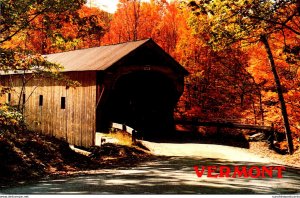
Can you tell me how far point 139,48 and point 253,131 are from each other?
10004mm

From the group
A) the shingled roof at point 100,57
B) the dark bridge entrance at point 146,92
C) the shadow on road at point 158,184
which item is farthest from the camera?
the dark bridge entrance at point 146,92

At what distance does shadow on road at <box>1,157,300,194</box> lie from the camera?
8.71 meters

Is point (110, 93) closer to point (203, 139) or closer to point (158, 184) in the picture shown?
point (203, 139)

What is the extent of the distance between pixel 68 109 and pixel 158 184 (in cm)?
1330

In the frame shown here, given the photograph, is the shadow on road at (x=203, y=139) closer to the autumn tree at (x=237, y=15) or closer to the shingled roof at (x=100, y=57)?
the shingled roof at (x=100, y=57)

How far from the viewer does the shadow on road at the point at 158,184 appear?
8.71 metres

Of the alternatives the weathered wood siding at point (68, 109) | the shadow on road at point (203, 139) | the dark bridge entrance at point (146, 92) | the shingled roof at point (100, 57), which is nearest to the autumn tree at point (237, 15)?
the shingled roof at point (100, 57)

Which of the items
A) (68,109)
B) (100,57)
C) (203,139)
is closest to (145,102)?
(100,57)

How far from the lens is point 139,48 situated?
67.7 ft

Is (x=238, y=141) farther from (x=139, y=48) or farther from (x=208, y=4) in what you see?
(x=208, y=4)

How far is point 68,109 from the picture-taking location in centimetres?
2153

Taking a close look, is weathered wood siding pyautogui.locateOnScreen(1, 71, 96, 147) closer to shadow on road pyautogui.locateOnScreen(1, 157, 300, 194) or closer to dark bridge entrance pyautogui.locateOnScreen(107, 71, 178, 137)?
dark bridge entrance pyautogui.locateOnScreen(107, 71, 178, 137)

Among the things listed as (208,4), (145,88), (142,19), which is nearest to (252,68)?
(145,88)

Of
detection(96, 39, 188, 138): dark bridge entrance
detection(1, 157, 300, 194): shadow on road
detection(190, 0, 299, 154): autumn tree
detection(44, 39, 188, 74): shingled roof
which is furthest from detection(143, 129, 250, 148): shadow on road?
detection(190, 0, 299, 154): autumn tree
